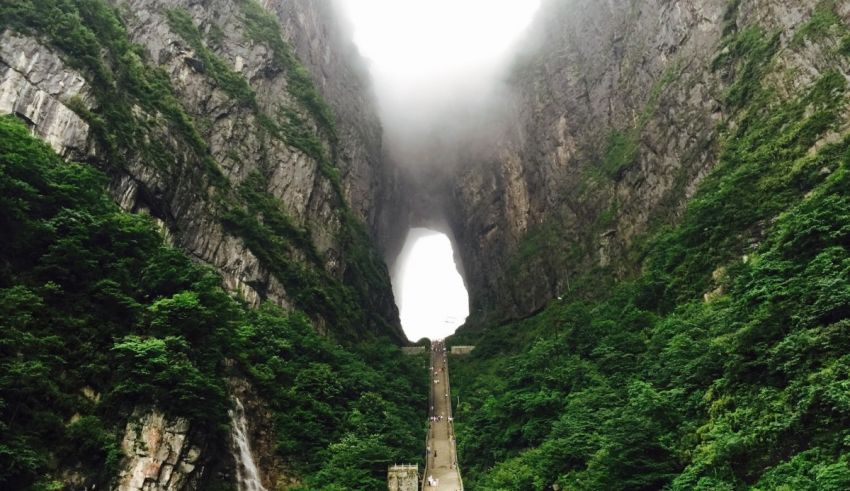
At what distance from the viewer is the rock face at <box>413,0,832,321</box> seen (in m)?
36.4

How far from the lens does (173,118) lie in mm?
34688

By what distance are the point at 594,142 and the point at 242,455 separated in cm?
4322

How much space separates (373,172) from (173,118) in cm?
3415

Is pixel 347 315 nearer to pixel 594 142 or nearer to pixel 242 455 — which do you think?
pixel 242 455

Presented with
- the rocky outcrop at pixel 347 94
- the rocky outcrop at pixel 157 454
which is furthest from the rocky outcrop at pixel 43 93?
the rocky outcrop at pixel 347 94

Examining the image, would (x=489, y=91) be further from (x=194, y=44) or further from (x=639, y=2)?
(x=194, y=44)

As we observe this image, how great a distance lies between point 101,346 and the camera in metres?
15.9

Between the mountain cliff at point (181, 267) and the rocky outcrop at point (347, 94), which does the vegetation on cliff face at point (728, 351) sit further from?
the rocky outcrop at point (347, 94)

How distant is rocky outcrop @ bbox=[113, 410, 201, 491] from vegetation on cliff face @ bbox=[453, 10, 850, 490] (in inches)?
383

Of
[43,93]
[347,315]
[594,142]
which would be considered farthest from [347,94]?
[43,93]

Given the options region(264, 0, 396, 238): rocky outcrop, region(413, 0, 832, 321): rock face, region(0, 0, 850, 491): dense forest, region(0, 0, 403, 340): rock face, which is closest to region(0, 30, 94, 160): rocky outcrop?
region(0, 0, 403, 340): rock face

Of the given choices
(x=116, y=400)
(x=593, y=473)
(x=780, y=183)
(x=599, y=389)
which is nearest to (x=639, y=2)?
(x=780, y=183)

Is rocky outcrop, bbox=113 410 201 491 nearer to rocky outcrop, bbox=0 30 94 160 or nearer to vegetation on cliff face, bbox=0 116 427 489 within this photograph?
vegetation on cliff face, bbox=0 116 427 489

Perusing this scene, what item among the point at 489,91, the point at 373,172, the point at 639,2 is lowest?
the point at 373,172
